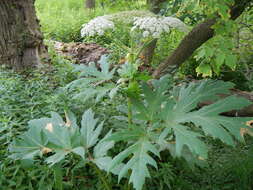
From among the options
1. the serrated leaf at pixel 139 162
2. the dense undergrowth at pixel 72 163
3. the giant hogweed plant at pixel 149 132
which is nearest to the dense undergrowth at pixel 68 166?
the dense undergrowth at pixel 72 163

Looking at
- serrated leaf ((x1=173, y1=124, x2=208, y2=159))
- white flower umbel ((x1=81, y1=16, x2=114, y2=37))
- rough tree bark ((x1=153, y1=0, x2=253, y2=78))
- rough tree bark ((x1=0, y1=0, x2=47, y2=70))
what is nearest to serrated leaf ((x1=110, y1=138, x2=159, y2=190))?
serrated leaf ((x1=173, y1=124, x2=208, y2=159))

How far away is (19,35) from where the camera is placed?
3.60 m

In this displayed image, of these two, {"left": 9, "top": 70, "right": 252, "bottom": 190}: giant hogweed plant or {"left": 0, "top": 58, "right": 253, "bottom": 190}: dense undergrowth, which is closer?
{"left": 9, "top": 70, "right": 252, "bottom": 190}: giant hogweed plant

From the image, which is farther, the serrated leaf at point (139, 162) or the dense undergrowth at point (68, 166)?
the dense undergrowth at point (68, 166)

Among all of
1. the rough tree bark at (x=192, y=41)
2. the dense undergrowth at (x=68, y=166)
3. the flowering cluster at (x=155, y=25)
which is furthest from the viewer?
the rough tree bark at (x=192, y=41)

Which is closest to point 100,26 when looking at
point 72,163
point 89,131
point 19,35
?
point 89,131

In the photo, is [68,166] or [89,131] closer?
[89,131]

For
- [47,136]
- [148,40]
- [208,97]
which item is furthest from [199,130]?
[47,136]

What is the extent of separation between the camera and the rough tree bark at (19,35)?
351 cm

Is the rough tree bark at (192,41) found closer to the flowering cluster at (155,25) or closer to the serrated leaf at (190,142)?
the flowering cluster at (155,25)

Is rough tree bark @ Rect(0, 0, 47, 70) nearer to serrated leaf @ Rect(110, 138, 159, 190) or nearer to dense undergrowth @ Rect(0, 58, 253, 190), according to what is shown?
dense undergrowth @ Rect(0, 58, 253, 190)

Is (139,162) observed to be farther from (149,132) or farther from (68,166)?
(68,166)

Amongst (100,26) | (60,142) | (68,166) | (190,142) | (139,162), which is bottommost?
(68,166)

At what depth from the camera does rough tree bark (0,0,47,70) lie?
11.5 feet
